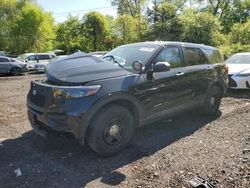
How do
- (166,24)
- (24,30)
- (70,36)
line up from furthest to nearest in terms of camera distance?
1. (70,36)
2. (24,30)
3. (166,24)

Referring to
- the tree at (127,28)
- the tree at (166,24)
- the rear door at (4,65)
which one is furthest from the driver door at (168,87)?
the tree at (127,28)

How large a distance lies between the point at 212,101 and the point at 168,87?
183 cm

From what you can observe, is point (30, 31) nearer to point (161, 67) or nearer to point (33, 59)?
point (33, 59)

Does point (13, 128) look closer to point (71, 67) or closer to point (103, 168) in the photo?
point (71, 67)

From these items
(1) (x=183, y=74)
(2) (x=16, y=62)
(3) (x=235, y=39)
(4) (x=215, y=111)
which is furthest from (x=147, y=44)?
(3) (x=235, y=39)

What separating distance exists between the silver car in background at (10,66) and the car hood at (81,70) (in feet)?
48.7

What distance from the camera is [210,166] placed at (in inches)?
171

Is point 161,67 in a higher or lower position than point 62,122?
higher

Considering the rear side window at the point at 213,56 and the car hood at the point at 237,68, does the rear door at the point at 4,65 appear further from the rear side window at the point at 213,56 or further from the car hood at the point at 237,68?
the rear side window at the point at 213,56

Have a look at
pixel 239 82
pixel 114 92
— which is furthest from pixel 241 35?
pixel 114 92

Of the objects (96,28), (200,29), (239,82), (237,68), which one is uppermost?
(96,28)

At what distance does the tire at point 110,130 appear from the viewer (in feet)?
14.4

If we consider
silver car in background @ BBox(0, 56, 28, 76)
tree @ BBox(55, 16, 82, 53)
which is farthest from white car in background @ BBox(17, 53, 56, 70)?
tree @ BBox(55, 16, 82, 53)

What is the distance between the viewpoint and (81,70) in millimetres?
4605
